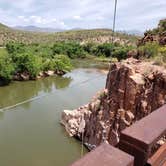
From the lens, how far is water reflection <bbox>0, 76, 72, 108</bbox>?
56.0ft

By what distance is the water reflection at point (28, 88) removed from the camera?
17069 millimetres

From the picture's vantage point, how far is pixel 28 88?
19.7 metres

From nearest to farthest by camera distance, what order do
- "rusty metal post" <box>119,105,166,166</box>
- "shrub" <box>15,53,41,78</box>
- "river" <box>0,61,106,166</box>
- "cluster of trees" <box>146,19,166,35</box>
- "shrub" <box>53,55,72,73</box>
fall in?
"rusty metal post" <box>119,105,166,166</box>, "river" <box>0,61,106,166</box>, "cluster of trees" <box>146,19,166,35</box>, "shrub" <box>15,53,41,78</box>, "shrub" <box>53,55,72,73</box>

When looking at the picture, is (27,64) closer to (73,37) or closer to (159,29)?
(159,29)

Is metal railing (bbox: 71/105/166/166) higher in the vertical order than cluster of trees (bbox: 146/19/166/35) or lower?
lower

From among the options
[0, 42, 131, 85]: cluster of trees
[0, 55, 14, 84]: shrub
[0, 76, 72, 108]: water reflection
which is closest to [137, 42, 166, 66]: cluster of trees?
[0, 42, 131, 85]: cluster of trees

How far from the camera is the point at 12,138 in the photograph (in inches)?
392

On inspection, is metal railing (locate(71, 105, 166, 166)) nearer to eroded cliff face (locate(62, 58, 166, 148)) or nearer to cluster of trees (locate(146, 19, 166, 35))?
eroded cliff face (locate(62, 58, 166, 148))

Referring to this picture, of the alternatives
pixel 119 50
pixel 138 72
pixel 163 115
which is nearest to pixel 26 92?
pixel 138 72

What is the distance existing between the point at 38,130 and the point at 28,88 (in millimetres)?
9478

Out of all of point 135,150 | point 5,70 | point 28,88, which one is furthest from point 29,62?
point 135,150

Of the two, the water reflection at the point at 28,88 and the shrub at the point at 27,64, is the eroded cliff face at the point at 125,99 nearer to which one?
the water reflection at the point at 28,88

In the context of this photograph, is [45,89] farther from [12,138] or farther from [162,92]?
[162,92]

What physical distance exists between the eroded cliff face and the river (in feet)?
2.87
